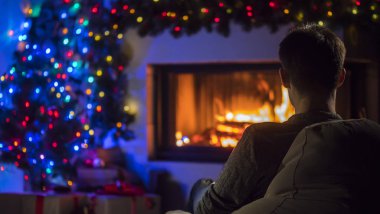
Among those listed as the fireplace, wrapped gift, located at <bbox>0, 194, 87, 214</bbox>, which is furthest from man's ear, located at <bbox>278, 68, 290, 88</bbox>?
the fireplace

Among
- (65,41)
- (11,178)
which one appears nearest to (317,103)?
(65,41)

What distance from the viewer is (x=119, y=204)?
14.4ft

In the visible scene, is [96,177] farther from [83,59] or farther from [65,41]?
[65,41]

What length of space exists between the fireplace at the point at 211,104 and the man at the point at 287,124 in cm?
299

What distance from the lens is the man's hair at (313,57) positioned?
1.70 meters

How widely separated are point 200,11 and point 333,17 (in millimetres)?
980

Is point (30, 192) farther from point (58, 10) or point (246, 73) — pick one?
point (246, 73)

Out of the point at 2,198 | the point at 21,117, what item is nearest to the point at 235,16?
the point at 21,117

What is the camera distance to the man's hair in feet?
5.59

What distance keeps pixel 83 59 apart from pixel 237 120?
4.27 feet

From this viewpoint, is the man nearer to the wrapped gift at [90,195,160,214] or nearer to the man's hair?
the man's hair

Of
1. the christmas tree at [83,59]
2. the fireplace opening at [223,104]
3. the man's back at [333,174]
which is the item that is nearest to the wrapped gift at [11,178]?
the christmas tree at [83,59]

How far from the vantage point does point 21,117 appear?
14.9 ft

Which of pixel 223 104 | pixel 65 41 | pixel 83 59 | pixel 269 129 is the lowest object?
pixel 269 129
